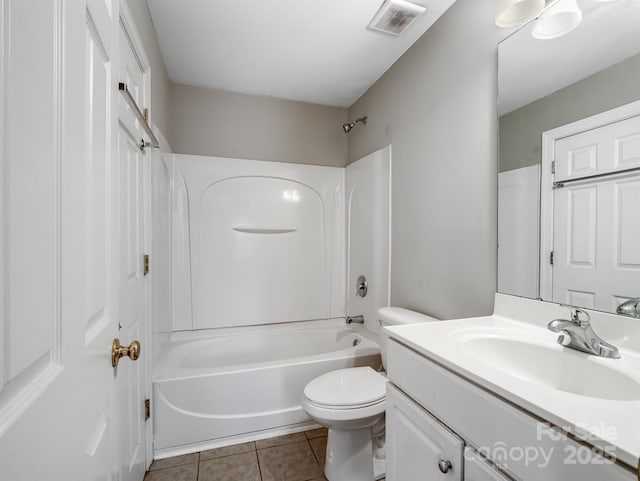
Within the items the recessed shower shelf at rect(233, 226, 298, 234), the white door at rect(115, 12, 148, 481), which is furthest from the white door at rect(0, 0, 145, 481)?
the recessed shower shelf at rect(233, 226, 298, 234)

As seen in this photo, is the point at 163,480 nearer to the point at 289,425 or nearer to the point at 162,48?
the point at 289,425

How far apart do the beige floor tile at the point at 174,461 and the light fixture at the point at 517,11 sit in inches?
100

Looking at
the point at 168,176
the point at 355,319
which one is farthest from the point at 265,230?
the point at 355,319

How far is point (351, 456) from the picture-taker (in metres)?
1.49

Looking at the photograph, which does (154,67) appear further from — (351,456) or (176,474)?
(351,456)

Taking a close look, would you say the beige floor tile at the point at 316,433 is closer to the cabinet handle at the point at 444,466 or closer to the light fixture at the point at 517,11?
the cabinet handle at the point at 444,466

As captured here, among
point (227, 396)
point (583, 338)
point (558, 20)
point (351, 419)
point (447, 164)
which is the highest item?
point (558, 20)

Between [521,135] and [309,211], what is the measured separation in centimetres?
177

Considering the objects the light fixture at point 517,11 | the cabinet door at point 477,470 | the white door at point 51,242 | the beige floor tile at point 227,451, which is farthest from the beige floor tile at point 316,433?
the light fixture at point 517,11

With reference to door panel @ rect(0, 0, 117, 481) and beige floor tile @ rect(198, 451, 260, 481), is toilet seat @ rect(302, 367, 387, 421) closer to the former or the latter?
beige floor tile @ rect(198, 451, 260, 481)

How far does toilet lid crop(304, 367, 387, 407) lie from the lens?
1.43 metres

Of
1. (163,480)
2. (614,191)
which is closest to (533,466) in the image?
(614,191)

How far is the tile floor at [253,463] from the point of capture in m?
1.56

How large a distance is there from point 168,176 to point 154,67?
76 centimetres
